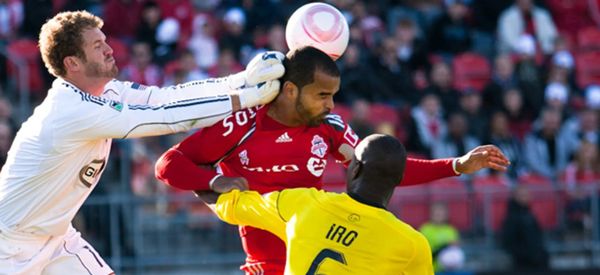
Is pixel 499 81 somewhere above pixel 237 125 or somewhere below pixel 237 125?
above

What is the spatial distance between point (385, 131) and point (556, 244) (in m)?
2.38

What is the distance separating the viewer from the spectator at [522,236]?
45.8 feet

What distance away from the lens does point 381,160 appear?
5.74 metres

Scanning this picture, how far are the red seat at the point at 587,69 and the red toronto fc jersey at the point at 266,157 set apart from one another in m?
10.8

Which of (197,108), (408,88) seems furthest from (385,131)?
(197,108)

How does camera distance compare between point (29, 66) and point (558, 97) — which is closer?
point (29, 66)

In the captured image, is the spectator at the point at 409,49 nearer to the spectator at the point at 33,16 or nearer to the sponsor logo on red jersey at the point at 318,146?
the spectator at the point at 33,16

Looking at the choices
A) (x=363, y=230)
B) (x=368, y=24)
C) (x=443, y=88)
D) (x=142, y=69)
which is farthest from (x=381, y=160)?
(x=368, y=24)

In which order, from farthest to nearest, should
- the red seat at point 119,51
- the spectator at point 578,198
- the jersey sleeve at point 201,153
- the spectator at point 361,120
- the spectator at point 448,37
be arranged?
the spectator at point 448,37
the red seat at point 119,51
the spectator at point 578,198
the spectator at point 361,120
the jersey sleeve at point 201,153

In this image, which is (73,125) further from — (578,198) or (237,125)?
(578,198)

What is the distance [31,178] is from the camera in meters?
6.89

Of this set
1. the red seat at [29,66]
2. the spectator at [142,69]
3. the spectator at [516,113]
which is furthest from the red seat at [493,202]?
the red seat at [29,66]

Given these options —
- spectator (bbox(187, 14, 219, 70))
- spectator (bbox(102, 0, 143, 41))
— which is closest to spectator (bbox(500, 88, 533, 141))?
spectator (bbox(187, 14, 219, 70))

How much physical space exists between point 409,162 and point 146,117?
59.3 inches
